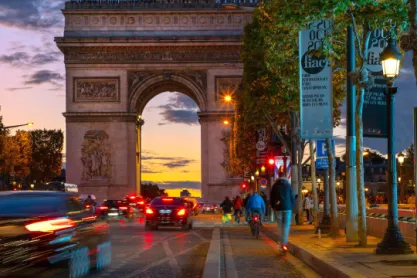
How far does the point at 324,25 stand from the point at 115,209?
35.0m

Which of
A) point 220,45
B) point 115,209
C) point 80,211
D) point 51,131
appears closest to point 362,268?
point 80,211

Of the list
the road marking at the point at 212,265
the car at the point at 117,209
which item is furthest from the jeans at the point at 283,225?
Answer: the car at the point at 117,209

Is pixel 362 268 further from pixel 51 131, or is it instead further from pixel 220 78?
pixel 51 131

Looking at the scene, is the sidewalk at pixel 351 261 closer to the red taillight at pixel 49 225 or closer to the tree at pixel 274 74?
the red taillight at pixel 49 225

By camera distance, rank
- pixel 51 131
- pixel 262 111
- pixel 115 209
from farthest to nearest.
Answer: pixel 51 131
pixel 115 209
pixel 262 111

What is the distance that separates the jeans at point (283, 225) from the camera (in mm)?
21203

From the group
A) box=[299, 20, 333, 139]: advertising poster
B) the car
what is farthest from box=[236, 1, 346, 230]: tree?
the car

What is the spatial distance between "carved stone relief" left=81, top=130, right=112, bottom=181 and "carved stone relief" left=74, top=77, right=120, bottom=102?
8.61 ft

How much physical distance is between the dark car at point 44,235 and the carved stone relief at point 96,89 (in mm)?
57394

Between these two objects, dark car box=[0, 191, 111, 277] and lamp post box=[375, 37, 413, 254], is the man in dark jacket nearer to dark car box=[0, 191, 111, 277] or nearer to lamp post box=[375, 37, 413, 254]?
lamp post box=[375, 37, 413, 254]

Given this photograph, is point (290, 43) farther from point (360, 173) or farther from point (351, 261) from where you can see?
point (351, 261)

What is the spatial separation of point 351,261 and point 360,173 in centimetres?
495

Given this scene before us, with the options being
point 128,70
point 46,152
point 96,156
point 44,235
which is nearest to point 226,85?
point 128,70

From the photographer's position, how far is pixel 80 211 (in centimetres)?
1451
